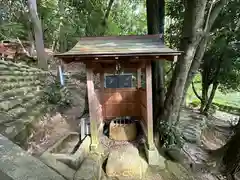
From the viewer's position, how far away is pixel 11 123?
8.09 feet

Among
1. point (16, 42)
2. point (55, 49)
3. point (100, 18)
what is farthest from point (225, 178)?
point (55, 49)

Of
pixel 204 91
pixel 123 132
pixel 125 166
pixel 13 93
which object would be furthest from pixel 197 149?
pixel 204 91

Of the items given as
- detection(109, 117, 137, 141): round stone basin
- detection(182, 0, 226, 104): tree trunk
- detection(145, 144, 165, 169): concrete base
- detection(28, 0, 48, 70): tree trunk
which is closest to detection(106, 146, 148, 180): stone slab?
detection(145, 144, 165, 169): concrete base

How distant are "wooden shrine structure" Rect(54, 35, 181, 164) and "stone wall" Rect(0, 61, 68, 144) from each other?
1.12 meters

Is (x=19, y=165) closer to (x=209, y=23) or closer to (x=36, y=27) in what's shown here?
(x=209, y=23)

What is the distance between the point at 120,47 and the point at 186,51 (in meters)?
1.29

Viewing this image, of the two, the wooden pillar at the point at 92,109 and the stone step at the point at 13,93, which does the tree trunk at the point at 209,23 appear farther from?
the stone step at the point at 13,93

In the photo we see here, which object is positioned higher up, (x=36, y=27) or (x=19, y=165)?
(x=36, y=27)

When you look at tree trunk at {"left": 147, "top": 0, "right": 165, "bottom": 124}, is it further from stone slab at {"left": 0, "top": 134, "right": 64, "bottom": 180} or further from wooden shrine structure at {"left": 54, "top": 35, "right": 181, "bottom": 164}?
stone slab at {"left": 0, "top": 134, "right": 64, "bottom": 180}

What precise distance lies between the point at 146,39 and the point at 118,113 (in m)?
2.20

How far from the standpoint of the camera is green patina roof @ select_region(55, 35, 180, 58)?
3109 millimetres

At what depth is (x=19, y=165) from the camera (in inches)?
67.1

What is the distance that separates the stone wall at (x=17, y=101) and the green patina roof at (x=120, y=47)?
1131 millimetres

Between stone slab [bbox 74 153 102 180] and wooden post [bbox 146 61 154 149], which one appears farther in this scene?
wooden post [bbox 146 61 154 149]
